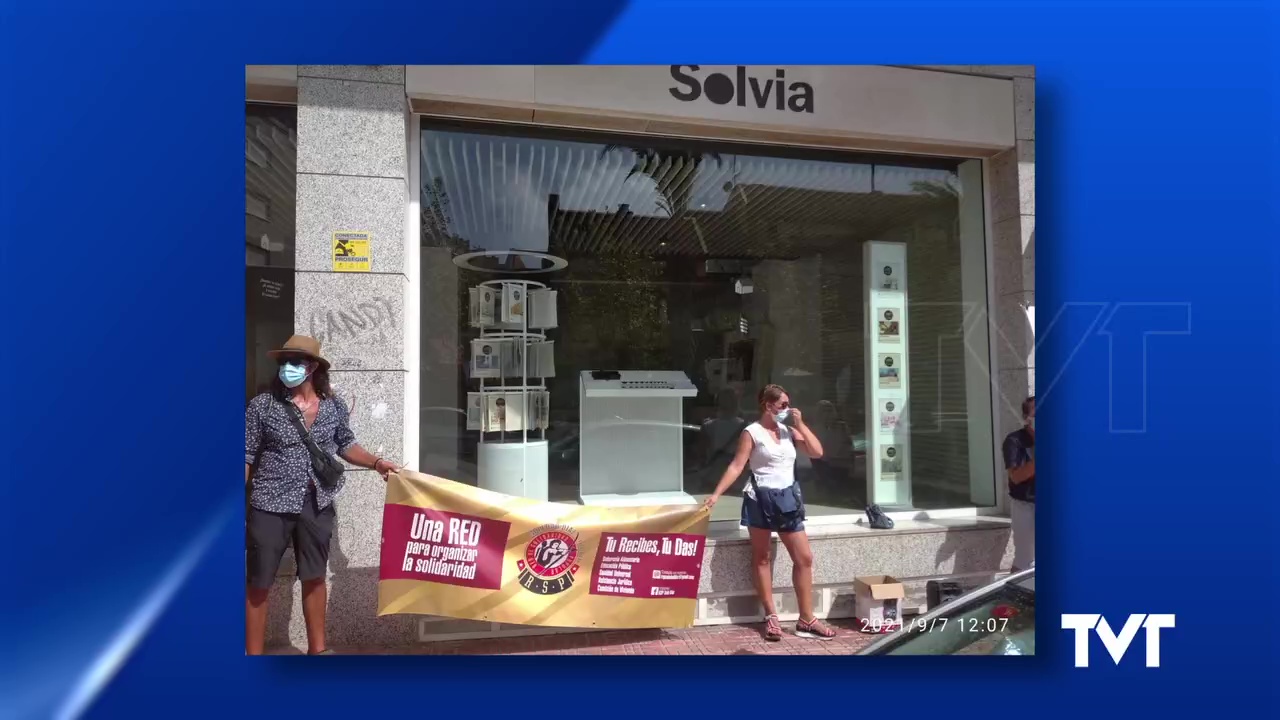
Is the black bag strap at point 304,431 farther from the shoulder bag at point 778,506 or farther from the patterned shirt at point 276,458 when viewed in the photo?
the shoulder bag at point 778,506

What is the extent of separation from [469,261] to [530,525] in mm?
1837

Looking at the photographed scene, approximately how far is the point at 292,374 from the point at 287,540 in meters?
0.86

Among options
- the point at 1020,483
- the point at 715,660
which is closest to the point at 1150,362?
the point at 1020,483

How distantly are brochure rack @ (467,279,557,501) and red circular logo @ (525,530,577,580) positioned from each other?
70cm

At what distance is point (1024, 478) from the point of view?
12.0ft

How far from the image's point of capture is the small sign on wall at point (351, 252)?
3670 millimetres

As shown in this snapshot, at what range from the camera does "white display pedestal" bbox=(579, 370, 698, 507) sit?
474 centimetres

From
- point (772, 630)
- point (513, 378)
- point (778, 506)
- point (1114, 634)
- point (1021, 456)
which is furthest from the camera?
point (513, 378)

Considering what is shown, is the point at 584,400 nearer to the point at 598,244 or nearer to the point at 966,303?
the point at 598,244

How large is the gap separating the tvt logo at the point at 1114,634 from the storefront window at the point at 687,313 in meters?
0.88

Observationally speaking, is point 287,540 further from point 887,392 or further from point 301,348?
point 887,392

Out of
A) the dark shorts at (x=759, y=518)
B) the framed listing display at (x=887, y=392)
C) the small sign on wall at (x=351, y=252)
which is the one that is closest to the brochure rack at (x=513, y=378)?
the small sign on wall at (x=351, y=252)

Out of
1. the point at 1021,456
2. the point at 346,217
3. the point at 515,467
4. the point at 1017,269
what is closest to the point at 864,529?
the point at 1021,456
